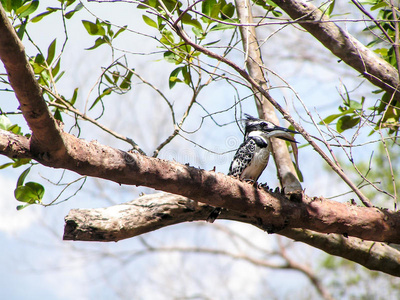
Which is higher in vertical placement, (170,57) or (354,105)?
(170,57)

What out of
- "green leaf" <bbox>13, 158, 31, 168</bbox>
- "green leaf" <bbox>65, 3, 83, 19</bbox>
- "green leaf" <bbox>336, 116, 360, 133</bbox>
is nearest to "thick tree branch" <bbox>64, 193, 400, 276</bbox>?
"green leaf" <bbox>13, 158, 31, 168</bbox>

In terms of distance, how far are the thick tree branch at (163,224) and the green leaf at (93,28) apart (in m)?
1.06

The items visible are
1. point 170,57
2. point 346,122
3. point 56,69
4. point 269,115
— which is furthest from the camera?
point 269,115

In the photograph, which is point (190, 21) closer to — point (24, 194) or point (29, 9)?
point (29, 9)

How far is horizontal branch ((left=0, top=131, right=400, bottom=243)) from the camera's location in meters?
1.73

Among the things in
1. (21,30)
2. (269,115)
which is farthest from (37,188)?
(269,115)

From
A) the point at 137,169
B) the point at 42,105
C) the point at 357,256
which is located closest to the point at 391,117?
the point at 357,256

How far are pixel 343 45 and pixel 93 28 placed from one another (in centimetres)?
150

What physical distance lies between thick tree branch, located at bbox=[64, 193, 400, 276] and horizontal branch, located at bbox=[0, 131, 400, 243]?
0.21 meters

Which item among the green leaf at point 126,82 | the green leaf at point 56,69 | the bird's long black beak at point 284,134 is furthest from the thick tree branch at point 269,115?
the green leaf at point 56,69

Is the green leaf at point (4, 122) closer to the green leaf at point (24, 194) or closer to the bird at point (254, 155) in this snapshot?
the green leaf at point (24, 194)

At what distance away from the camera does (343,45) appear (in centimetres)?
246

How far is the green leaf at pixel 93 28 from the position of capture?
2.65 metres

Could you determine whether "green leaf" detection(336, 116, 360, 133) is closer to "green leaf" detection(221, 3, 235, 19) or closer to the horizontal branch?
the horizontal branch
